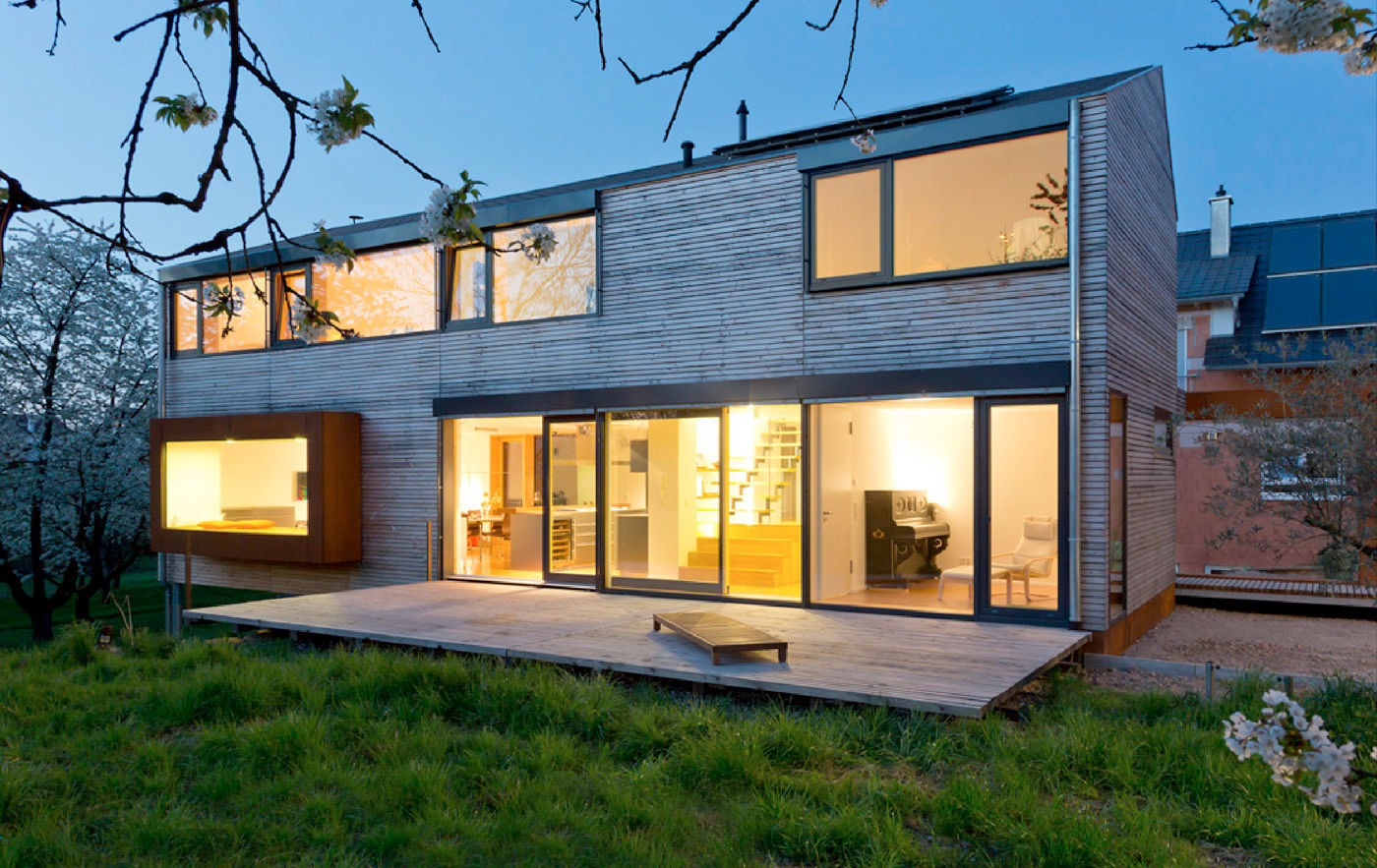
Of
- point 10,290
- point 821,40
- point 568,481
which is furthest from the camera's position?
point 10,290

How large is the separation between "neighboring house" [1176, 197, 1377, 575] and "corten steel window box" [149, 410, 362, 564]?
13.7m

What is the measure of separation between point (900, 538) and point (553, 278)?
5.00m

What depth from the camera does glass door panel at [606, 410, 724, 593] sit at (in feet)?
34.1

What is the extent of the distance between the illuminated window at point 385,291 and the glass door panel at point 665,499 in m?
3.49

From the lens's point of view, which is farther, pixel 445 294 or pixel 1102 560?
pixel 445 294

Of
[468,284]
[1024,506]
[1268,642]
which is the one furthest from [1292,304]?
[468,284]

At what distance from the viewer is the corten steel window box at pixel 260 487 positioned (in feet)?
41.1

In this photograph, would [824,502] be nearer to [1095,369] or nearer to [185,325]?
[1095,369]

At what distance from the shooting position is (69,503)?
15625mm

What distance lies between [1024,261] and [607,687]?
531 centimetres

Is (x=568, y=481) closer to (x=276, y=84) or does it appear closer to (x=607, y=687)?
(x=607, y=687)

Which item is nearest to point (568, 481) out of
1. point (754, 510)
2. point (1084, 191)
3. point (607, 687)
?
point (754, 510)

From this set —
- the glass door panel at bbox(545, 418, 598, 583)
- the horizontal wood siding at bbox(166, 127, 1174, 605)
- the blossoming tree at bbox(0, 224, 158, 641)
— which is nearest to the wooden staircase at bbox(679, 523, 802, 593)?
the glass door panel at bbox(545, 418, 598, 583)

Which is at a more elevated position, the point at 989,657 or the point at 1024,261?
the point at 1024,261
